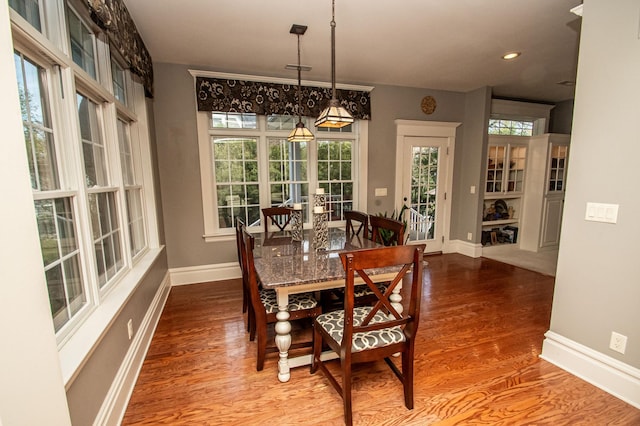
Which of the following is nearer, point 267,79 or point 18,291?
point 18,291

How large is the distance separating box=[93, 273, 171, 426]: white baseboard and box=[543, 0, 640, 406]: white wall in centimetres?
286

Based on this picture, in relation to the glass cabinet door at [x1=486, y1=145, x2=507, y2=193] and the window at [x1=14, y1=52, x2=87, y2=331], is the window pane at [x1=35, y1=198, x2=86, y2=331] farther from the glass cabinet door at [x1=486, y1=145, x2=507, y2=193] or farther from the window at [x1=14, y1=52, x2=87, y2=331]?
the glass cabinet door at [x1=486, y1=145, x2=507, y2=193]

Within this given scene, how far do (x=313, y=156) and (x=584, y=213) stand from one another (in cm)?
290

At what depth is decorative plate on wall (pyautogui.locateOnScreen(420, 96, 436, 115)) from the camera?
4.44 m

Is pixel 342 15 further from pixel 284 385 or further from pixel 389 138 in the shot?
pixel 284 385

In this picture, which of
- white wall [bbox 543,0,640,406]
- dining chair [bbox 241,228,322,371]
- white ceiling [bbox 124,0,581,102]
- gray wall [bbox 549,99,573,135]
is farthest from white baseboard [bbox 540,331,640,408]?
gray wall [bbox 549,99,573,135]

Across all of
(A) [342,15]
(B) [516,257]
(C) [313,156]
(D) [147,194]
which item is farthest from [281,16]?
(B) [516,257]

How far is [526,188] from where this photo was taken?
16.5ft

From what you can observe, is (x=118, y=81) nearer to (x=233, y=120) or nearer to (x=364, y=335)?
(x=233, y=120)

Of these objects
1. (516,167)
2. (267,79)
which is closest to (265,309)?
(267,79)

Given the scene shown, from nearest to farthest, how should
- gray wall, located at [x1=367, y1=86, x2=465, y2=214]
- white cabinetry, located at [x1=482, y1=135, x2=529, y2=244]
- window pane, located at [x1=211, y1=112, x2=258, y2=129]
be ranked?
window pane, located at [x1=211, y1=112, x2=258, y2=129]
gray wall, located at [x1=367, y1=86, x2=465, y2=214]
white cabinetry, located at [x1=482, y1=135, x2=529, y2=244]

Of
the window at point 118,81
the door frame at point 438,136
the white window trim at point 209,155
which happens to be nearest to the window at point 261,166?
the white window trim at point 209,155

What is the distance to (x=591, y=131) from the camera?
5.96ft

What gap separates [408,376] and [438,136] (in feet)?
12.8
